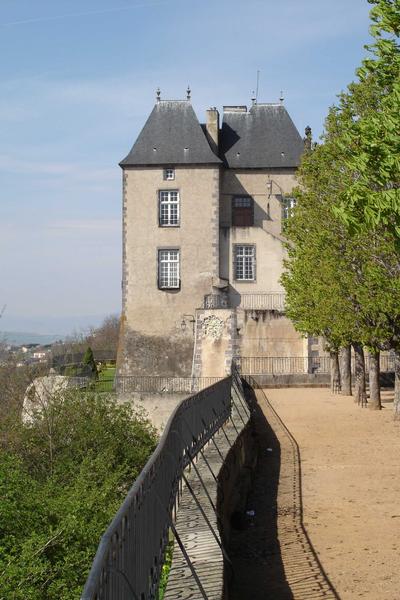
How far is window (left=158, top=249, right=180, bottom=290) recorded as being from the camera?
4694cm

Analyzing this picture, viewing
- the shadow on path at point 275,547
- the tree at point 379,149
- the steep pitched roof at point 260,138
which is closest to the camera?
the shadow on path at point 275,547

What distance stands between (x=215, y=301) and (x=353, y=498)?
3287 cm

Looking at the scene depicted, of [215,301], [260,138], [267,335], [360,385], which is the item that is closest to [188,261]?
[215,301]

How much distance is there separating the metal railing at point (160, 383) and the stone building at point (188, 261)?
1.98m

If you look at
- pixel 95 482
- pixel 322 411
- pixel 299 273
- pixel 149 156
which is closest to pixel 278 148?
pixel 149 156

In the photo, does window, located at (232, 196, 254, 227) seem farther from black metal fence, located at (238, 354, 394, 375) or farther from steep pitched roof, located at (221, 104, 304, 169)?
black metal fence, located at (238, 354, 394, 375)

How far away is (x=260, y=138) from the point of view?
165 feet

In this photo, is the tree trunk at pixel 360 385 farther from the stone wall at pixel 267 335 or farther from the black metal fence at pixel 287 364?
the stone wall at pixel 267 335

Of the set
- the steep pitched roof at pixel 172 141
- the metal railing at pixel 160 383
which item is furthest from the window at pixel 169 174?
the metal railing at pixel 160 383

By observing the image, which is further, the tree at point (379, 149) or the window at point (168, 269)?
the window at point (168, 269)

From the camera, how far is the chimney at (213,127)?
160 feet

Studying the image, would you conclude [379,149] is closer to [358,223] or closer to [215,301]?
[358,223]

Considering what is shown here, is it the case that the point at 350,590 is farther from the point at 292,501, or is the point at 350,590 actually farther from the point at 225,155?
the point at 225,155

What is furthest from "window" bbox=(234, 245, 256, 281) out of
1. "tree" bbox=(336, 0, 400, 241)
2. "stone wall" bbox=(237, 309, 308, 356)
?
"tree" bbox=(336, 0, 400, 241)
